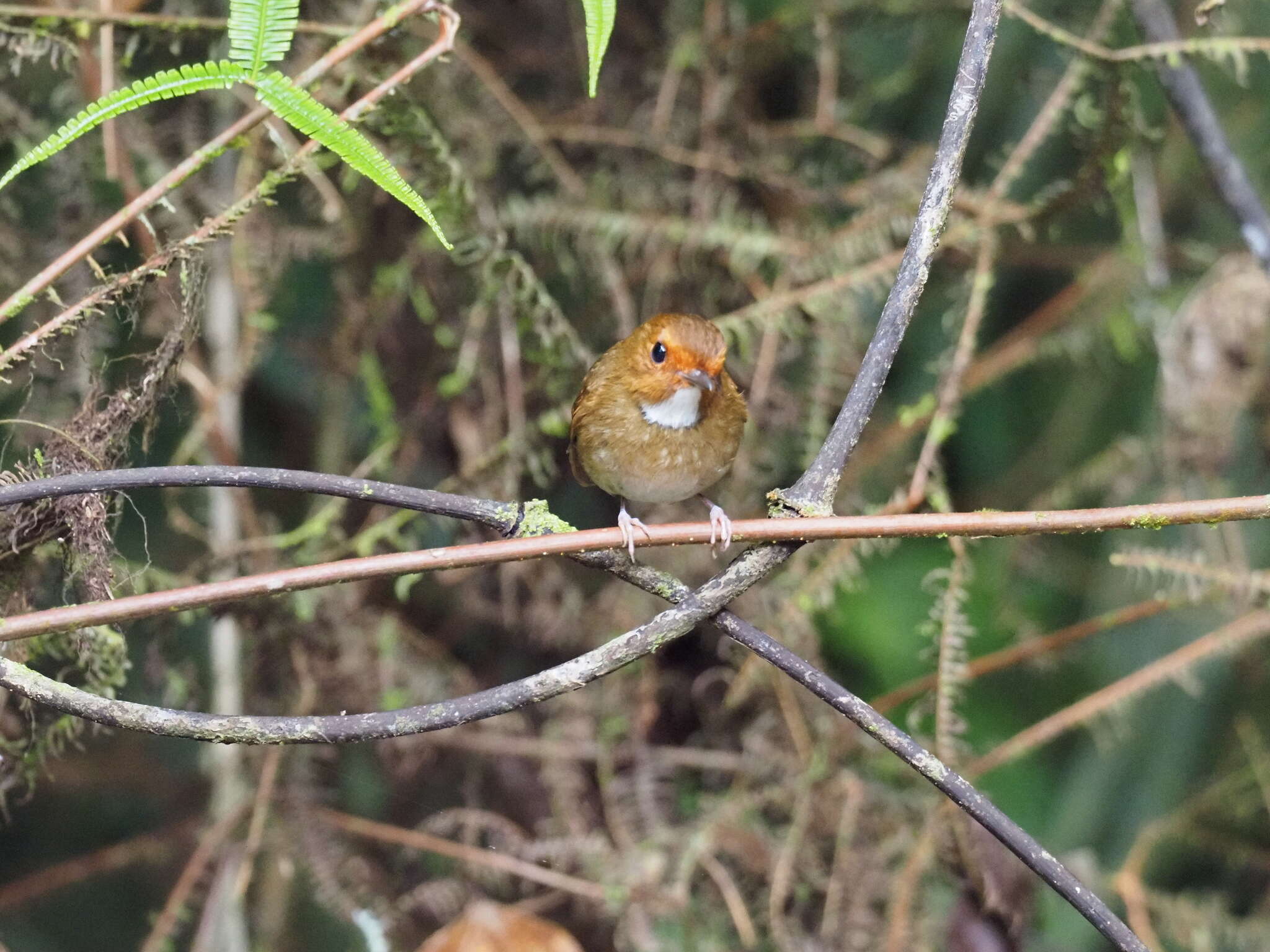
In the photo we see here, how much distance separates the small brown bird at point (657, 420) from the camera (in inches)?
89.0

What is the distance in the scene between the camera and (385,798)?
2.71 metres

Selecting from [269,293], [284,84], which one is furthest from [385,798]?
[284,84]

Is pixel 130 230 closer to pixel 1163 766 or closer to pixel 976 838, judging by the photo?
pixel 976 838

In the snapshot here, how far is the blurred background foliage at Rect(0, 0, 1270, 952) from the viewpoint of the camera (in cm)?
231

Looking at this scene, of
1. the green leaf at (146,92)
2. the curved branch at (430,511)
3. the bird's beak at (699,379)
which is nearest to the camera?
the curved branch at (430,511)

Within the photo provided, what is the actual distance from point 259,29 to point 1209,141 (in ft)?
6.04

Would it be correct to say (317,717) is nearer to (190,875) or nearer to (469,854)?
(469,854)

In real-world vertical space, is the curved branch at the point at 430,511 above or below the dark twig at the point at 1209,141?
below

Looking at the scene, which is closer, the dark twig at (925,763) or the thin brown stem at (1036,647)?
the dark twig at (925,763)

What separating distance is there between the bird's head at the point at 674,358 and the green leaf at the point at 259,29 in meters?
1.02

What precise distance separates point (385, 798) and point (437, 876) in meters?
0.28

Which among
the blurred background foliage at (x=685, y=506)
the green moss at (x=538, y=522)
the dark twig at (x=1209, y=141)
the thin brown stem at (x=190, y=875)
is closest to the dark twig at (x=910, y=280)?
the green moss at (x=538, y=522)

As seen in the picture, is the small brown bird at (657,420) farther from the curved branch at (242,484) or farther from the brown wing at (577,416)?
the curved branch at (242,484)

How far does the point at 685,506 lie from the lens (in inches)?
117
